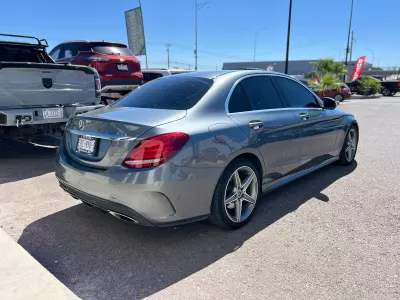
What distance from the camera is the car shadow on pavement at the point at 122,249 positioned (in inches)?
100

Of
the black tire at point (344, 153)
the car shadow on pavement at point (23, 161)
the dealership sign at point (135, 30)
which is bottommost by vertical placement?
the car shadow on pavement at point (23, 161)

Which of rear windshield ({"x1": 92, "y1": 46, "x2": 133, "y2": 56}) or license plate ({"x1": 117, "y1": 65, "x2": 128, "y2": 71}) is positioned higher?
rear windshield ({"x1": 92, "y1": 46, "x2": 133, "y2": 56})

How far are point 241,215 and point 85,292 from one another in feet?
5.51

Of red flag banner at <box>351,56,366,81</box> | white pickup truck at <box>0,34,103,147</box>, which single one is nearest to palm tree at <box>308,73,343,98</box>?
red flag banner at <box>351,56,366,81</box>

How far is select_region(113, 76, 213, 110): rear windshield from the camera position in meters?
3.30

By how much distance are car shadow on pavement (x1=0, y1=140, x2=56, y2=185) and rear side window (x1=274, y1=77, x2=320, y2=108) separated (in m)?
3.78

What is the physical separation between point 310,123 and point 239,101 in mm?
1393

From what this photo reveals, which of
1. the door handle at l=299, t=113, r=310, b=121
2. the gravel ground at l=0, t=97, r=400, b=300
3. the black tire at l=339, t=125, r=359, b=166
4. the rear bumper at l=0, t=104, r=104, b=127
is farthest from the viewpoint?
the black tire at l=339, t=125, r=359, b=166

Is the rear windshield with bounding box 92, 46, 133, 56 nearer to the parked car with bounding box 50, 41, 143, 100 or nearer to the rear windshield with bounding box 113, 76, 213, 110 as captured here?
the parked car with bounding box 50, 41, 143, 100

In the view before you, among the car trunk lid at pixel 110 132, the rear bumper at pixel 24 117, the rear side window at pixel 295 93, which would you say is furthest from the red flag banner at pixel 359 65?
the car trunk lid at pixel 110 132

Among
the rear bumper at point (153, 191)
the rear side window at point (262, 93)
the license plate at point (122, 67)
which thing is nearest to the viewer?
the rear bumper at point (153, 191)

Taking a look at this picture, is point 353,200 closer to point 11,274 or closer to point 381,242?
point 381,242

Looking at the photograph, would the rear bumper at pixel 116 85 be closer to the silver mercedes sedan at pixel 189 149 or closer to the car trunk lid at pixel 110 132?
the silver mercedes sedan at pixel 189 149

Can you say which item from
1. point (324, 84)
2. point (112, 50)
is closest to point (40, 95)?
point (112, 50)
